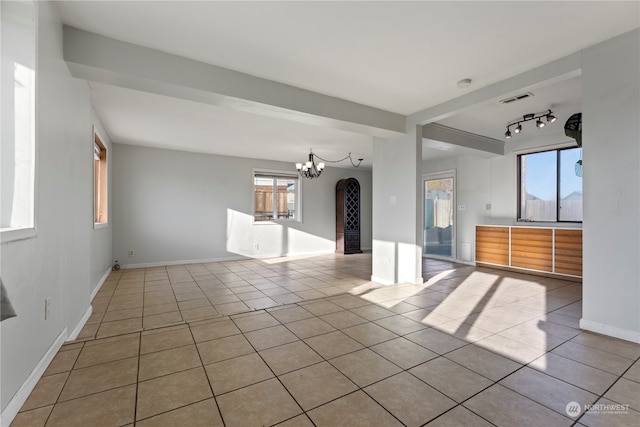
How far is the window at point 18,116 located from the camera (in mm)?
1573

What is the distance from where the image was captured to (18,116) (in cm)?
163

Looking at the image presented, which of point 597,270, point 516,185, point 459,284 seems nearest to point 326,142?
point 459,284

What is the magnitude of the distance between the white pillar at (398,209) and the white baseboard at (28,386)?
3820 mm

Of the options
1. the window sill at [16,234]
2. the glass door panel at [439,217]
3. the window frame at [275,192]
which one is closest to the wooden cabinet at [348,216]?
the window frame at [275,192]

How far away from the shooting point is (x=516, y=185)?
5.64 m

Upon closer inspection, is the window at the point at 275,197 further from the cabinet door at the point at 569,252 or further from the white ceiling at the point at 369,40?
the cabinet door at the point at 569,252

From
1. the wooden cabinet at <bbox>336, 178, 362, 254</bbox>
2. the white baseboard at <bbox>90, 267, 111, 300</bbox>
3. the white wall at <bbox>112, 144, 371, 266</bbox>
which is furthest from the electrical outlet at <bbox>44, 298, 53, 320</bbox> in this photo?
the wooden cabinet at <bbox>336, 178, 362, 254</bbox>

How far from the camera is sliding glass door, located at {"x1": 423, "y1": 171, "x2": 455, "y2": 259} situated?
22.3 ft

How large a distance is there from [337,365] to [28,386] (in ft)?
6.10

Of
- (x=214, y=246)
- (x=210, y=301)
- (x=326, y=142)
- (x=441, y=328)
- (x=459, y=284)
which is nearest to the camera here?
(x=441, y=328)

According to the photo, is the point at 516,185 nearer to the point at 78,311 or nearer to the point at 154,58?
the point at 154,58

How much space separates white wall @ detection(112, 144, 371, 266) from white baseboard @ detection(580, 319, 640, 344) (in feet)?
19.6

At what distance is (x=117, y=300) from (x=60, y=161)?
2.14m

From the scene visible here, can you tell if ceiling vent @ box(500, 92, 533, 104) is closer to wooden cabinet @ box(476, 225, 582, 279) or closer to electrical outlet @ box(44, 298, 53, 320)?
wooden cabinet @ box(476, 225, 582, 279)
